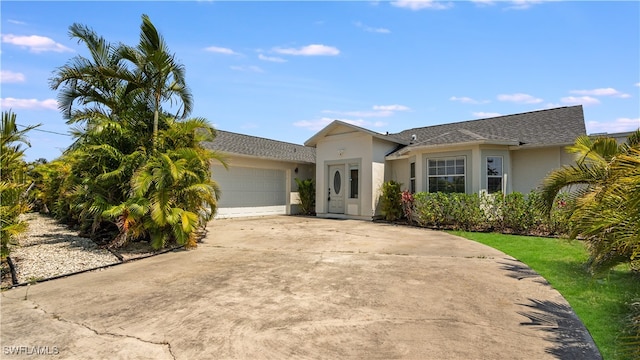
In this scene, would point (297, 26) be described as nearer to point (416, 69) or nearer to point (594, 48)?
point (416, 69)

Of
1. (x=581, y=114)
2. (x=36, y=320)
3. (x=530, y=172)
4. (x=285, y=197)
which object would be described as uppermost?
(x=581, y=114)

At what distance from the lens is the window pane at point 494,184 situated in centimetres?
1241

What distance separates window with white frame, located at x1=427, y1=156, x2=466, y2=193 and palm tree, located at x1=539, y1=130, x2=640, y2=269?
6.14 metres

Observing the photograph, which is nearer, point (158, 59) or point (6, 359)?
point (6, 359)

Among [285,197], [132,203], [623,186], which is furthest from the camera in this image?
[285,197]

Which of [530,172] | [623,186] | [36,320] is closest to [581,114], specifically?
[530,172]

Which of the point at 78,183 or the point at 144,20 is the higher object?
the point at 144,20

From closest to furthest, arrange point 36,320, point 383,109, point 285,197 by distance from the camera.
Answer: point 36,320
point 285,197
point 383,109

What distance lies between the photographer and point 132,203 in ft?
25.6

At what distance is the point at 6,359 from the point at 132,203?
16.5 feet

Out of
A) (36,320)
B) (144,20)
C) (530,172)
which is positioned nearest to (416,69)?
(530,172)

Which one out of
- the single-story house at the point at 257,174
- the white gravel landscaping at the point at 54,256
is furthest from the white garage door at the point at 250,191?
the white gravel landscaping at the point at 54,256

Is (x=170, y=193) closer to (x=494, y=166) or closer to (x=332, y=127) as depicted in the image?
(x=332, y=127)

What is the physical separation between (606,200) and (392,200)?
34.2ft
